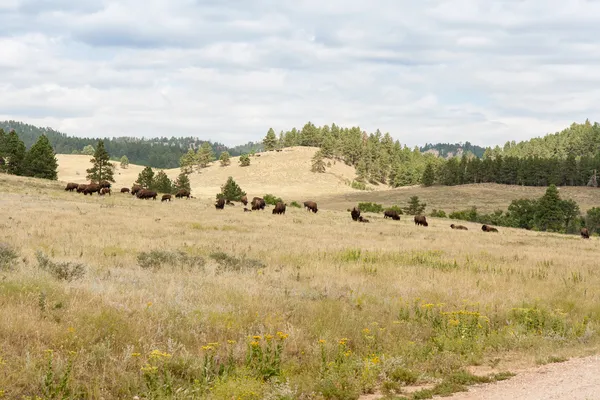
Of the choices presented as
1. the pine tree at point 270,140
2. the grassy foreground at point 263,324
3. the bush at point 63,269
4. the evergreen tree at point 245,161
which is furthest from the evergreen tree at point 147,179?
the pine tree at point 270,140

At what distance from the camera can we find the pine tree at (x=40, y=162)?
80.8m

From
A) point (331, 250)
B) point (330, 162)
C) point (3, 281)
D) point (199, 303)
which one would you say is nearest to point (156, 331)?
point (199, 303)

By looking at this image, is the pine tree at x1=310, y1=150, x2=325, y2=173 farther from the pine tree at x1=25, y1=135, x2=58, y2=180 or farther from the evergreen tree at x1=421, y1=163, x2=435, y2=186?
the pine tree at x1=25, y1=135, x2=58, y2=180

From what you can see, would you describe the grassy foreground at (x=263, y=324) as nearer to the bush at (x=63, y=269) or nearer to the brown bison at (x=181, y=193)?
the bush at (x=63, y=269)

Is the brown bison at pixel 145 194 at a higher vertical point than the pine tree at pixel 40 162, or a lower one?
lower

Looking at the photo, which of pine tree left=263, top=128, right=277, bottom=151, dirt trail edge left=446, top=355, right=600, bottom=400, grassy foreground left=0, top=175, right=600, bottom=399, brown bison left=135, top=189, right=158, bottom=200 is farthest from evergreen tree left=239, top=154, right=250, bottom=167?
dirt trail edge left=446, top=355, right=600, bottom=400

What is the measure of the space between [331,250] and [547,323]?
10.8m

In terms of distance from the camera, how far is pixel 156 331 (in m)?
8.02

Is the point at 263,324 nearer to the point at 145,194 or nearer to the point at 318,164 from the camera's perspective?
the point at 145,194

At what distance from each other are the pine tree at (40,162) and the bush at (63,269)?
7838cm

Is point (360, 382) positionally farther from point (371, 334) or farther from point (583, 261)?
point (583, 261)

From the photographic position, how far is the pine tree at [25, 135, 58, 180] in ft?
265

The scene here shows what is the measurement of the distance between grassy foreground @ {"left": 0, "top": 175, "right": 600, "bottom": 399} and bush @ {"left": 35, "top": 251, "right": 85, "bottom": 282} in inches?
1.5

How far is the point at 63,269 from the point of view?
37.6ft
